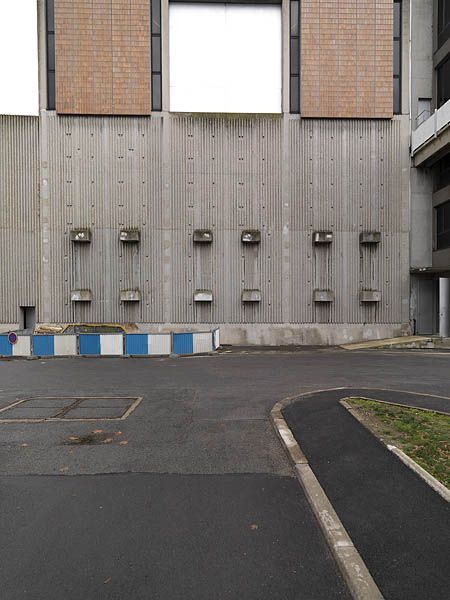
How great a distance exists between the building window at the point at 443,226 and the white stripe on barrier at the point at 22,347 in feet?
73.0

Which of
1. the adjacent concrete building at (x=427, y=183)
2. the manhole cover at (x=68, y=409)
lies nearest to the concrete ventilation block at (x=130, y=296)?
the manhole cover at (x=68, y=409)

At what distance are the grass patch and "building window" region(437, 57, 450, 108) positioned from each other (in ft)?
71.2

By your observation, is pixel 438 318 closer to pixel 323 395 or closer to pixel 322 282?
pixel 322 282

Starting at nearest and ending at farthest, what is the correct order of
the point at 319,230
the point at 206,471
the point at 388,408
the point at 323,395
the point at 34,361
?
the point at 206,471 < the point at 388,408 < the point at 323,395 < the point at 34,361 < the point at 319,230

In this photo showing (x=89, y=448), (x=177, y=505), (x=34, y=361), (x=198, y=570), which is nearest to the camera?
(x=198, y=570)

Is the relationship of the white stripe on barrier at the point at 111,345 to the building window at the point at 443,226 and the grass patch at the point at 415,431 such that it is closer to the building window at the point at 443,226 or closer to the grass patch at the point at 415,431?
→ the grass patch at the point at 415,431

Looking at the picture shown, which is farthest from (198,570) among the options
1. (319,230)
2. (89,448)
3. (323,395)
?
(319,230)

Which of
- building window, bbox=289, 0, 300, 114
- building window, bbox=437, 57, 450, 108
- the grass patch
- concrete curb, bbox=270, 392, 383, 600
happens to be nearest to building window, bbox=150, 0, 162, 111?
building window, bbox=289, 0, 300, 114

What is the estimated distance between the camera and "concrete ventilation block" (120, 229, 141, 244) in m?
21.3

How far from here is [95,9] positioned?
2062cm

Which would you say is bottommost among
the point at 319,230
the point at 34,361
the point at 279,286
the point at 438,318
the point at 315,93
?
the point at 34,361

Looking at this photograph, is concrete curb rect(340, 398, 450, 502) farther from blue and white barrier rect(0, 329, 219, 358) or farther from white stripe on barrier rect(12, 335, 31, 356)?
white stripe on barrier rect(12, 335, 31, 356)

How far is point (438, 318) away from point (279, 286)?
9.59 m

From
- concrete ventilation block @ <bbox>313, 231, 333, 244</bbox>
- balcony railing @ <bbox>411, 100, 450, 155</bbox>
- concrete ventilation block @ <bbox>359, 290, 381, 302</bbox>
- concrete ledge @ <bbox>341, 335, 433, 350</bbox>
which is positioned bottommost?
concrete ledge @ <bbox>341, 335, 433, 350</bbox>
